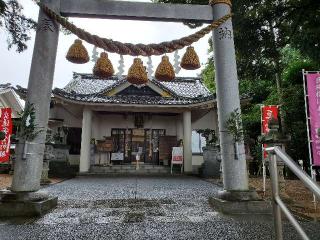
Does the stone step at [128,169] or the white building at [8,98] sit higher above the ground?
the white building at [8,98]

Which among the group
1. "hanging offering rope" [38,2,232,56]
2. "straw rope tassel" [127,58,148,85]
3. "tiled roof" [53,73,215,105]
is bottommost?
"straw rope tassel" [127,58,148,85]

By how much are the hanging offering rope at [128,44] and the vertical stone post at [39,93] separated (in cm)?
26

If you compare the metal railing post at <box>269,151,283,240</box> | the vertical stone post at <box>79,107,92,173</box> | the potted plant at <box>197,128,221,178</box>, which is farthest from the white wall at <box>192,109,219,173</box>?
the metal railing post at <box>269,151,283,240</box>

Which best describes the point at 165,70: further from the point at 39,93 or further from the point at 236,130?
the point at 39,93

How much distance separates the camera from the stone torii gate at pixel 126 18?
464 centimetres

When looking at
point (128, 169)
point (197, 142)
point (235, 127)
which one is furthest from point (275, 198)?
point (197, 142)

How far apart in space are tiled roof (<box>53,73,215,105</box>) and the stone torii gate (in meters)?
9.25

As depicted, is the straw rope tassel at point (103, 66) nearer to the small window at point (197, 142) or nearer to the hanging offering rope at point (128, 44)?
the hanging offering rope at point (128, 44)

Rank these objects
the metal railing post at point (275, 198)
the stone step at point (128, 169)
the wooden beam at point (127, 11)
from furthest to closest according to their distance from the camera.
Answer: the stone step at point (128, 169), the wooden beam at point (127, 11), the metal railing post at point (275, 198)

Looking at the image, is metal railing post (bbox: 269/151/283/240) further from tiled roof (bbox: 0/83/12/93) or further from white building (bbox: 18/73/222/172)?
tiled roof (bbox: 0/83/12/93)

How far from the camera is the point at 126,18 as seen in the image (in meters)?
5.21

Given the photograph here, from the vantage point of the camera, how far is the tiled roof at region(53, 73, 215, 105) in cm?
1449

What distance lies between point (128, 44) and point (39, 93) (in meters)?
1.89

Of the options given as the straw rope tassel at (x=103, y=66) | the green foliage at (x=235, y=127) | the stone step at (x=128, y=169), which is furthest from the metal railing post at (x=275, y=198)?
the stone step at (x=128, y=169)
